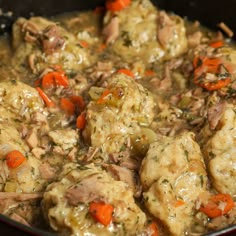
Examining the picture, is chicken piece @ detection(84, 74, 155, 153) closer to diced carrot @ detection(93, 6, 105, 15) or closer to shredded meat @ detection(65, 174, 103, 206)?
shredded meat @ detection(65, 174, 103, 206)

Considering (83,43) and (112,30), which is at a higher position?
(112,30)

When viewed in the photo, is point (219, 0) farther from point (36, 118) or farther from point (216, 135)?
point (36, 118)

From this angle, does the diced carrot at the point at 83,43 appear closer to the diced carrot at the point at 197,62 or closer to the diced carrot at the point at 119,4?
the diced carrot at the point at 119,4

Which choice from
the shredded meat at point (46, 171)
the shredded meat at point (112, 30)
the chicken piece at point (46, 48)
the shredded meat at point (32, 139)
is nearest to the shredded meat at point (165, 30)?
the shredded meat at point (112, 30)

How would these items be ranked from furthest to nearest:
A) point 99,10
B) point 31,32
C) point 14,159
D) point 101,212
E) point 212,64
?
point 99,10, point 31,32, point 212,64, point 14,159, point 101,212

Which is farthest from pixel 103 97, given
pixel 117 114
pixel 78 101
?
pixel 78 101

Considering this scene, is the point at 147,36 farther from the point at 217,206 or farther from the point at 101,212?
the point at 101,212

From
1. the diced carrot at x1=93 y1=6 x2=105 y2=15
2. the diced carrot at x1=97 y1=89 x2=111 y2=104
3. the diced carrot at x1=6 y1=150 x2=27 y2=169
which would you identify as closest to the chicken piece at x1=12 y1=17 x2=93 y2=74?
the diced carrot at x1=93 y1=6 x2=105 y2=15
